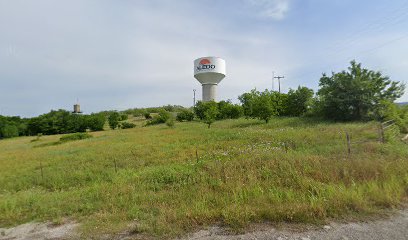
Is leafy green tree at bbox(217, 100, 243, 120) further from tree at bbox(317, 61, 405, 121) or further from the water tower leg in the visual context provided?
tree at bbox(317, 61, 405, 121)

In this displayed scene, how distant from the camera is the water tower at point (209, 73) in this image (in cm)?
5278

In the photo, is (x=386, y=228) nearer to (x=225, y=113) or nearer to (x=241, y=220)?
(x=241, y=220)

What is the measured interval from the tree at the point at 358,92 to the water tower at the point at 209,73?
1210 inches

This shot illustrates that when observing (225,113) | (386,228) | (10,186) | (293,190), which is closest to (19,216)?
(10,186)

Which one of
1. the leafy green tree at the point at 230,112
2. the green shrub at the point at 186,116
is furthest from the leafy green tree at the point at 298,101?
the green shrub at the point at 186,116

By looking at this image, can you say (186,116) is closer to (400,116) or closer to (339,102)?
(339,102)

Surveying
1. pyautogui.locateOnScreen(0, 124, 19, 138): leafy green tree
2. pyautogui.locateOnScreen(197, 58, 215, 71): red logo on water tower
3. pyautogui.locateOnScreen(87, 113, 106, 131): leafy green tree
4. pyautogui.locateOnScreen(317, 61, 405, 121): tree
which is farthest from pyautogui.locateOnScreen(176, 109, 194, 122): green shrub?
pyautogui.locateOnScreen(0, 124, 19, 138): leafy green tree

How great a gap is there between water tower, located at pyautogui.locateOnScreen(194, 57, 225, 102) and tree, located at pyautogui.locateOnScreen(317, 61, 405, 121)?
101ft

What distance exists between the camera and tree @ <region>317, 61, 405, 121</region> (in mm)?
22891

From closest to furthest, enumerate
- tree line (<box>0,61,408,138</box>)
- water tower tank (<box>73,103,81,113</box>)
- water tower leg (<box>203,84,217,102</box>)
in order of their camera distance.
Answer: tree line (<box>0,61,408,138</box>) → water tower leg (<box>203,84,217,102</box>) → water tower tank (<box>73,103,81,113</box>)

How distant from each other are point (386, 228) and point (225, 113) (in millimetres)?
47320

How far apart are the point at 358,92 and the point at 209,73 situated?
34089 millimetres

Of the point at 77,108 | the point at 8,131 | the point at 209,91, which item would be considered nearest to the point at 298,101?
the point at 209,91

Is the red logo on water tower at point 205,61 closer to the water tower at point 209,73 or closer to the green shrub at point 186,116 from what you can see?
the water tower at point 209,73
